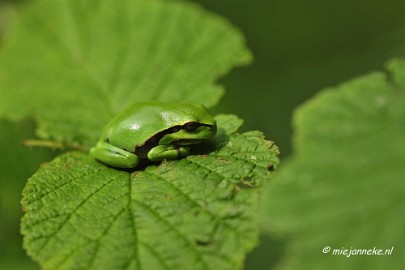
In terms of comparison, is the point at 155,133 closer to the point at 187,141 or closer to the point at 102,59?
the point at 187,141

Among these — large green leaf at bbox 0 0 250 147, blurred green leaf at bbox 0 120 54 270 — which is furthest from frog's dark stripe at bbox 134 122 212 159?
blurred green leaf at bbox 0 120 54 270

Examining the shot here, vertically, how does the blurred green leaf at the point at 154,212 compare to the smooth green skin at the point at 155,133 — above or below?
below

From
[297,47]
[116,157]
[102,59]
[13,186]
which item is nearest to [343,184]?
[116,157]

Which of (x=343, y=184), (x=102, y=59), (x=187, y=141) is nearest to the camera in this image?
(x=343, y=184)

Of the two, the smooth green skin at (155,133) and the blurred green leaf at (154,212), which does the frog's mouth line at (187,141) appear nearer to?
the smooth green skin at (155,133)

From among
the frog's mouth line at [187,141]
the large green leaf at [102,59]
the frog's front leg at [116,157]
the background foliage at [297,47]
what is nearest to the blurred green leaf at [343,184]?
the frog's mouth line at [187,141]

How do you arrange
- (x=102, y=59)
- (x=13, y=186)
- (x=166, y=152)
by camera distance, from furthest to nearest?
1. (x=13, y=186)
2. (x=102, y=59)
3. (x=166, y=152)

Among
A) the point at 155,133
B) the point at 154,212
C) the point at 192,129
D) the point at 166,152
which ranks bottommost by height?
the point at 154,212
